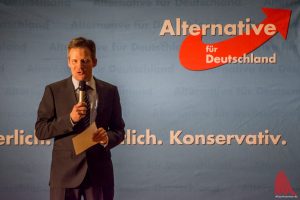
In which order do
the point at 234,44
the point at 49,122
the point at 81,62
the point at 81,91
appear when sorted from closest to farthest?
1. the point at 81,91
2. the point at 49,122
3. the point at 81,62
4. the point at 234,44

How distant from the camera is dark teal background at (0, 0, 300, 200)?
11.3 feet

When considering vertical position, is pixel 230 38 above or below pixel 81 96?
above

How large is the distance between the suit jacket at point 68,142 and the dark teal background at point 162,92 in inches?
34.3

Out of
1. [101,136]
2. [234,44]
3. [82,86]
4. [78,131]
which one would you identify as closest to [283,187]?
[234,44]

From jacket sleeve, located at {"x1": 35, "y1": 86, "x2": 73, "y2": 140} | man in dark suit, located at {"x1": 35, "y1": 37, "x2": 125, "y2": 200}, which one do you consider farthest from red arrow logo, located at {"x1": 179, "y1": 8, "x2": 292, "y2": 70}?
jacket sleeve, located at {"x1": 35, "y1": 86, "x2": 73, "y2": 140}

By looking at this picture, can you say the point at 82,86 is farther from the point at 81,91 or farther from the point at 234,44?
the point at 234,44

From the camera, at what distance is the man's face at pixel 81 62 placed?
2.64 metres

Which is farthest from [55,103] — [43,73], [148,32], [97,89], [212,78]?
[212,78]

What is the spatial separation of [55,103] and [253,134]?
1773 mm

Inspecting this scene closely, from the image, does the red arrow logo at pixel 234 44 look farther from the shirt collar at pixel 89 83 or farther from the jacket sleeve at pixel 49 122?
the jacket sleeve at pixel 49 122

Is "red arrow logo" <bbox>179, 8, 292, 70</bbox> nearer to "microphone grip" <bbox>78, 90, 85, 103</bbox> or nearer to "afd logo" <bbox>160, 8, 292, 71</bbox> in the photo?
"afd logo" <bbox>160, 8, 292, 71</bbox>

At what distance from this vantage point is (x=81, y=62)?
2656mm

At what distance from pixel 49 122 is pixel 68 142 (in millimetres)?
175

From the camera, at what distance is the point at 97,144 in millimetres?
2574
